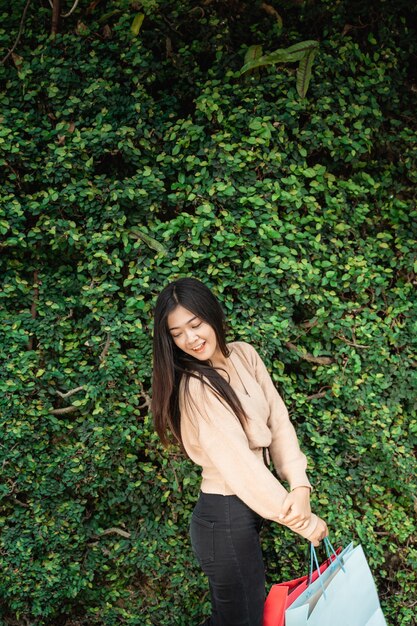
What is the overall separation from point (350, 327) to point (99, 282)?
1401mm

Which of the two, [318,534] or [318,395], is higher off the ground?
[318,534]

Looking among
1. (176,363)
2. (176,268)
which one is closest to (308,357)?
(176,268)

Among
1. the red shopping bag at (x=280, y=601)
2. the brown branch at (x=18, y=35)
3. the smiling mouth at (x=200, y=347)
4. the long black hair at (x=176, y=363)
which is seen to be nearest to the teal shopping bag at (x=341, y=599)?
the red shopping bag at (x=280, y=601)

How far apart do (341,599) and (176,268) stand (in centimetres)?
176

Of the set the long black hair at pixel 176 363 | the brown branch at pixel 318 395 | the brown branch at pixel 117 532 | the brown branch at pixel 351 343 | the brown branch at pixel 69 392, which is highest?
the long black hair at pixel 176 363

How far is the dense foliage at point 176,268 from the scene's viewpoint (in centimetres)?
321

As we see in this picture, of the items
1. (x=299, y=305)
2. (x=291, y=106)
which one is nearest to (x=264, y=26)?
(x=291, y=106)

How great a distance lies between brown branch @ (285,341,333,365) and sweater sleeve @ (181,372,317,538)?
1216mm

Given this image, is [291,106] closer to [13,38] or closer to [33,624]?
[13,38]

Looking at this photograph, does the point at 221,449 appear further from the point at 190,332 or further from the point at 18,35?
the point at 18,35

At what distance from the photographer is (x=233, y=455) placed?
2.12m

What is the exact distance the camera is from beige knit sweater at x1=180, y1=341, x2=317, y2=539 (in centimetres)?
210

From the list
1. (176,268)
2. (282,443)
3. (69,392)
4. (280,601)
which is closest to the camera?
(280,601)

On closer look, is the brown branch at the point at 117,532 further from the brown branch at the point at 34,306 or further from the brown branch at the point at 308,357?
the brown branch at the point at 308,357
